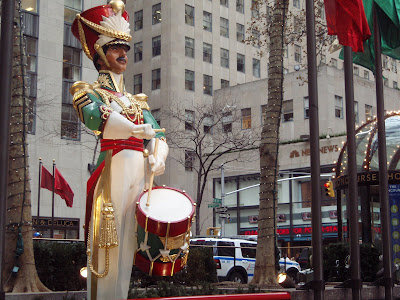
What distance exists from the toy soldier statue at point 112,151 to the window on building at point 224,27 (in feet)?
167

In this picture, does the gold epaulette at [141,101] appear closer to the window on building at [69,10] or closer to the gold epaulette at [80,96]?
the gold epaulette at [80,96]

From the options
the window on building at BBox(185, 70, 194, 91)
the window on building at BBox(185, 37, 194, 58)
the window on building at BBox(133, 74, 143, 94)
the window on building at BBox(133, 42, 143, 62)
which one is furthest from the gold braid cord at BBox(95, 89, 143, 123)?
the window on building at BBox(133, 42, 143, 62)

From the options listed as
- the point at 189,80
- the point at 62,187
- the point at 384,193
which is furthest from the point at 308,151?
the point at 384,193

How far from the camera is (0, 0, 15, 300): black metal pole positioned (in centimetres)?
609

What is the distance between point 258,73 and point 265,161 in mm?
48109

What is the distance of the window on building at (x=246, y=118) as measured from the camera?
172 ft

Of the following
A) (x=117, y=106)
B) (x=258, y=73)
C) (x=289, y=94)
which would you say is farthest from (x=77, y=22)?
(x=258, y=73)

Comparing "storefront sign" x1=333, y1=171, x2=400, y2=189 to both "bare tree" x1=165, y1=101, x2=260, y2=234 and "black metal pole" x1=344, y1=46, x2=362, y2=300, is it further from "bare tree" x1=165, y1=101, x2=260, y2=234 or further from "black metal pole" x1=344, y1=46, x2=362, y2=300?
"bare tree" x1=165, y1=101, x2=260, y2=234

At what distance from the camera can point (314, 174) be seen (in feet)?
32.5

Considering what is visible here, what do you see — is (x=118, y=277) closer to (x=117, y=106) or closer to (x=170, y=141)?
(x=117, y=106)

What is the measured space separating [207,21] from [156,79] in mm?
6785

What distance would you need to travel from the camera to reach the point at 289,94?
170 feet

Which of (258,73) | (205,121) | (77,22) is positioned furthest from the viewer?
(258,73)

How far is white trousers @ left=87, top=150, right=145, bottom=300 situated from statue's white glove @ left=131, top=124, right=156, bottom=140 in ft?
1.28
